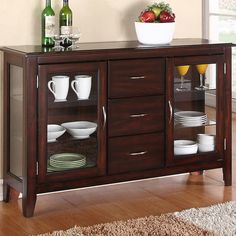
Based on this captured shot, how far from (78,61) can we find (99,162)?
55cm

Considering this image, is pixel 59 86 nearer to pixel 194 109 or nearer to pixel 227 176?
pixel 194 109

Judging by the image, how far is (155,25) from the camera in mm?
3963

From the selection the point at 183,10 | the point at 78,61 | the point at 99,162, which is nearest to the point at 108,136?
the point at 99,162

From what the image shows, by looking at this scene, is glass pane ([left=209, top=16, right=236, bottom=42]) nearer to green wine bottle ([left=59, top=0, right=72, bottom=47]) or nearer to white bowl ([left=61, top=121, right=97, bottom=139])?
green wine bottle ([left=59, top=0, right=72, bottom=47])

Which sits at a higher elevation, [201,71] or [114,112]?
[201,71]

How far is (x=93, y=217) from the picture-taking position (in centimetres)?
362

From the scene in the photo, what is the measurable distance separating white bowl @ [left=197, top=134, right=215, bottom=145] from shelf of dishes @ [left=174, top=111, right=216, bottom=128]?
2.6 inches

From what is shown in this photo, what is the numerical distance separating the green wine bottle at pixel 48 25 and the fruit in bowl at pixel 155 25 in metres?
0.49

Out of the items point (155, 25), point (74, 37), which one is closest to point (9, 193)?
point (74, 37)

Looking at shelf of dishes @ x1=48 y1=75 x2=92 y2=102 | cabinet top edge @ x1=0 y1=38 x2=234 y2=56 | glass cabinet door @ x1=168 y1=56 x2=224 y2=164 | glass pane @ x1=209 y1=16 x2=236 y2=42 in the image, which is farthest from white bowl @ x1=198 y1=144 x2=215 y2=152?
glass pane @ x1=209 y1=16 x2=236 y2=42

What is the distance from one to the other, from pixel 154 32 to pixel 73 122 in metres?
0.70

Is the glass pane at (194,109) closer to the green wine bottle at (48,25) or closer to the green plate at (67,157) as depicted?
the green plate at (67,157)

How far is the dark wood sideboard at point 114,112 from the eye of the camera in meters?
3.61

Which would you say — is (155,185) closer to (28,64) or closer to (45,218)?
(45,218)
